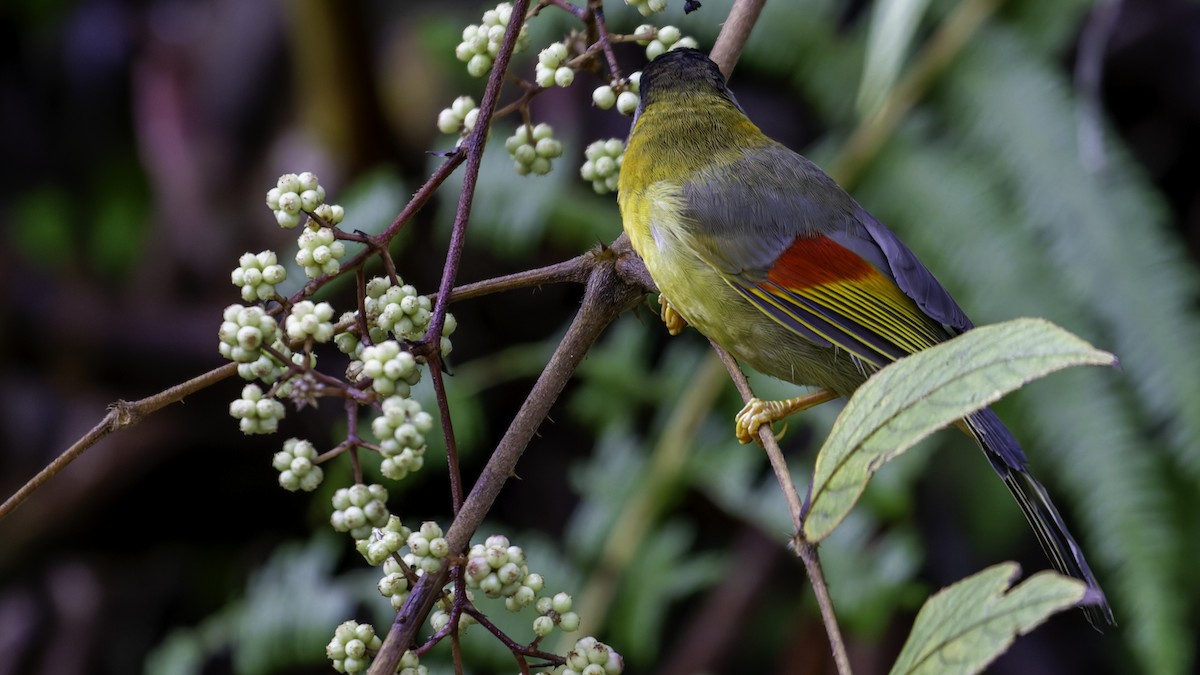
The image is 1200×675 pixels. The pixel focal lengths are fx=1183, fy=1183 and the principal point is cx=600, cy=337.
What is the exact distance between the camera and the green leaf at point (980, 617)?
775 mm

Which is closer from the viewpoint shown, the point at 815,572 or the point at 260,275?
the point at 815,572

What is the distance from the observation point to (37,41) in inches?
171

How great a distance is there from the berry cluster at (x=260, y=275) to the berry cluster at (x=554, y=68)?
0.36m

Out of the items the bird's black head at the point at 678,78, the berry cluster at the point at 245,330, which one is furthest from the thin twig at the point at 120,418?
the bird's black head at the point at 678,78

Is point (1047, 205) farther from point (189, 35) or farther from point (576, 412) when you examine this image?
point (189, 35)

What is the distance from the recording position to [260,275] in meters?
1.05

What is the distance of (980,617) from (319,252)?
627mm

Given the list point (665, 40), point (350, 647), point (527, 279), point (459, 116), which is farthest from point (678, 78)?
point (350, 647)

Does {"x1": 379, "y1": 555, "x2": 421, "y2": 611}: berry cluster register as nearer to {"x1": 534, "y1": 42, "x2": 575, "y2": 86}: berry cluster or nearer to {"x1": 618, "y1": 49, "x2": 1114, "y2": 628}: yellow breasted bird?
{"x1": 534, "y1": 42, "x2": 575, "y2": 86}: berry cluster

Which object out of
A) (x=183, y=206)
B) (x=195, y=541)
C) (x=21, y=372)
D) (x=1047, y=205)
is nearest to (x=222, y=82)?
(x=183, y=206)

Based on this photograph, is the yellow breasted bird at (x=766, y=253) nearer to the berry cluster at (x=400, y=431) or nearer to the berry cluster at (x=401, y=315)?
the berry cluster at (x=401, y=315)

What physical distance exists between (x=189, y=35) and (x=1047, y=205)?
3250mm

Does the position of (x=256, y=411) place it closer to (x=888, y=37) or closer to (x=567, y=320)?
(x=888, y=37)

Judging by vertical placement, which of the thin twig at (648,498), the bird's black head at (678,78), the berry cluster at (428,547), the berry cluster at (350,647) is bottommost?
the thin twig at (648,498)
